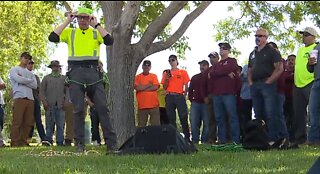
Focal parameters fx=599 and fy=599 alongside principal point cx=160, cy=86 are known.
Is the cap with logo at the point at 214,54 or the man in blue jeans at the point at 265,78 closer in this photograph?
the man in blue jeans at the point at 265,78

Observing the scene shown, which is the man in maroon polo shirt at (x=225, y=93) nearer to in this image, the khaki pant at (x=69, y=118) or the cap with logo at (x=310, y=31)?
the cap with logo at (x=310, y=31)

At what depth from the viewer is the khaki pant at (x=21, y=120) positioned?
37.9ft

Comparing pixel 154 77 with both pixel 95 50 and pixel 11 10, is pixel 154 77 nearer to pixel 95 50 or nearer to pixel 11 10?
pixel 95 50

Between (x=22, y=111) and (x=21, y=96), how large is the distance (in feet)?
0.95

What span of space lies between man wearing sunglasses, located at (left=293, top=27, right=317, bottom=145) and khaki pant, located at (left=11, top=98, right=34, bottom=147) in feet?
16.6

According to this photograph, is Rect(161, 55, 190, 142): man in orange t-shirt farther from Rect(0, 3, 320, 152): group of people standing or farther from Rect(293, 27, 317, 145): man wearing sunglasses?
Rect(293, 27, 317, 145): man wearing sunglasses

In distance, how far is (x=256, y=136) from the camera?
27.7 ft

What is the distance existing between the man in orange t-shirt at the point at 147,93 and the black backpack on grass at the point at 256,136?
4.34m

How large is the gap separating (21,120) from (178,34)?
3.71m

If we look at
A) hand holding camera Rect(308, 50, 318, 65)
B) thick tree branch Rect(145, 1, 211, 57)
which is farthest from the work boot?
thick tree branch Rect(145, 1, 211, 57)

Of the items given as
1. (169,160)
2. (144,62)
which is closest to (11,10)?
(144,62)

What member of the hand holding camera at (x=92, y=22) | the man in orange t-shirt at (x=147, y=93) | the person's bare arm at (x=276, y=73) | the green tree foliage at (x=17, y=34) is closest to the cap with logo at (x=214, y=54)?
the man in orange t-shirt at (x=147, y=93)

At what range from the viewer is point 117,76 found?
465 inches

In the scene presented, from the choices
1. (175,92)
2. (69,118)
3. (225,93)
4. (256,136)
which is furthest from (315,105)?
(69,118)
